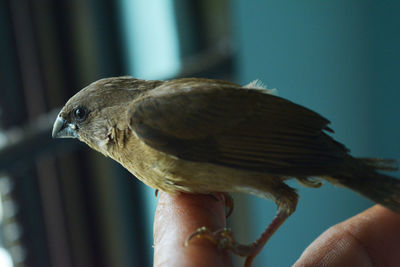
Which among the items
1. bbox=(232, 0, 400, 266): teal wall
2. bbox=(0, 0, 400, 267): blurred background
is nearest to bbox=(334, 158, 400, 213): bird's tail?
bbox=(0, 0, 400, 267): blurred background

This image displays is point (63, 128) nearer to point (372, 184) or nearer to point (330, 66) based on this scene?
point (372, 184)

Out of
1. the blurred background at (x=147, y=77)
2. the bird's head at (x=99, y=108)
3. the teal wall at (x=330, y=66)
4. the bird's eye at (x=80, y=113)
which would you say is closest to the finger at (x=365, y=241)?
the bird's head at (x=99, y=108)

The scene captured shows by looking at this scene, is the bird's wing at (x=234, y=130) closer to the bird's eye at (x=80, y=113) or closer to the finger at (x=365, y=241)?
the bird's eye at (x=80, y=113)

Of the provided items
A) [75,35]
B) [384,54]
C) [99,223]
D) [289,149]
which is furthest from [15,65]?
[384,54]

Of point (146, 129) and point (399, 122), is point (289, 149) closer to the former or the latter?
point (146, 129)

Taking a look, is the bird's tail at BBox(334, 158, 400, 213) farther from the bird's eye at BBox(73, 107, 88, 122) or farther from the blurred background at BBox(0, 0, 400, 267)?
the blurred background at BBox(0, 0, 400, 267)

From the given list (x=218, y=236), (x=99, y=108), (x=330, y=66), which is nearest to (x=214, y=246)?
(x=218, y=236)
